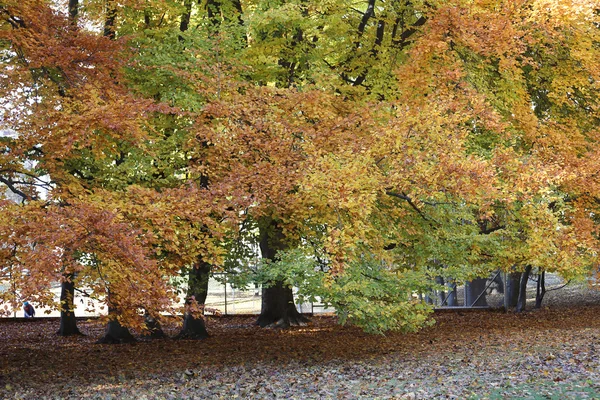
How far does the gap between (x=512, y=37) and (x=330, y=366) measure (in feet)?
28.0

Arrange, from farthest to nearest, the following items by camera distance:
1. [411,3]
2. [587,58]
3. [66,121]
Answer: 1. [411,3]
2. [587,58]
3. [66,121]

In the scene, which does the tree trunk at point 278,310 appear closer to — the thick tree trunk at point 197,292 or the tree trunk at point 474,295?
the thick tree trunk at point 197,292

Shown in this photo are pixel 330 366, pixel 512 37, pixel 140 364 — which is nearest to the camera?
pixel 330 366

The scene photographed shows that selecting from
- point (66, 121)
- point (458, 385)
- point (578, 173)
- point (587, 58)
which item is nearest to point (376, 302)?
point (458, 385)

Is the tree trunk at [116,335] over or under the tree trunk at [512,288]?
Result: under

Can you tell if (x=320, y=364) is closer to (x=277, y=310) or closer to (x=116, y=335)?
(x=116, y=335)

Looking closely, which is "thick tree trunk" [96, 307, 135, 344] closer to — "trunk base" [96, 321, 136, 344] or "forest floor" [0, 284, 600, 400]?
"trunk base" [96, 321, 136, 344]

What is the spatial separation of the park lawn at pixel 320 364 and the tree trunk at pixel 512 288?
17.2 feet

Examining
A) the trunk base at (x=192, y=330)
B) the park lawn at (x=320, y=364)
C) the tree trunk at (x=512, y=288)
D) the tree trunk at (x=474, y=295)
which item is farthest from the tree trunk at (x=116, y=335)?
the tree trunk at (x=474, y=295)

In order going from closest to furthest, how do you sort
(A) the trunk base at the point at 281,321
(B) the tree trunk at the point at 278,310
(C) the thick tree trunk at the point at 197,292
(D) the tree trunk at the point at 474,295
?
1. (C) the thick tree trunk at the point at 197,292
2. (A) the trunk base at the point at 281,321
3. (B) the tree trunk at the point at 278,310
4. (D) the tree trunk at the point at 474,295

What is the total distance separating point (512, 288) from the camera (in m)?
26.5

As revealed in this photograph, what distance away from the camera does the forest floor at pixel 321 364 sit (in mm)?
10258

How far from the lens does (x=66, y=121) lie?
1106 cm

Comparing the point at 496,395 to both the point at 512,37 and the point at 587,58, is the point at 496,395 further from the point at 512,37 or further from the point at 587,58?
the point at 587,58
